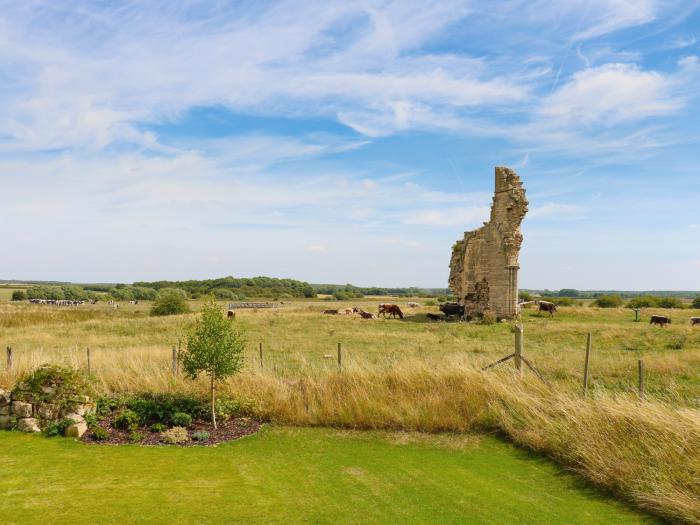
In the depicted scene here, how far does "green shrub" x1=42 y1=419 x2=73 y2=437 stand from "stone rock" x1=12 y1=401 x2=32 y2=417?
53 centimetres

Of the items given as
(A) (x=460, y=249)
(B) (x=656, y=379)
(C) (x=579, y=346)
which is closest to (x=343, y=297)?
(A) (x=460, y=249)

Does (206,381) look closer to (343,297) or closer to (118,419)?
(118,419)

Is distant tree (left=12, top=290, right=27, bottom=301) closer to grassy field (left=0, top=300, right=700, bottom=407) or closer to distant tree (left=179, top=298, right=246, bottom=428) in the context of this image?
grassy field (left=0, top=300, right=700, bottom=407)

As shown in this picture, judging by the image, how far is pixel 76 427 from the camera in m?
9.95

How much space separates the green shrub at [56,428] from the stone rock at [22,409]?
20.7 inches

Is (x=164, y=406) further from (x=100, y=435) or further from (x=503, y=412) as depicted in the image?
(x=503, y=412)

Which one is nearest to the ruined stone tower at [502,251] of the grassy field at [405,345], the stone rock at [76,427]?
the grassy field at [405,345]

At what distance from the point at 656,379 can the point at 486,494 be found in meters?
9.36

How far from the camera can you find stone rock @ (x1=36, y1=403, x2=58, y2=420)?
10.3m

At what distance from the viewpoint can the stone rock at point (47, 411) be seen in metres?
10.3

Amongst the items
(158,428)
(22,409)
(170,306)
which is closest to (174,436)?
(158,428)

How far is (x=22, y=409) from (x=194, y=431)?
356 cm

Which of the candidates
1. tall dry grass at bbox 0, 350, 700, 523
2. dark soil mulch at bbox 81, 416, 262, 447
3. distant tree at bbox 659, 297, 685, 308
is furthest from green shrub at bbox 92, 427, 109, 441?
distant tree at bbox 659, 297, 685, 308

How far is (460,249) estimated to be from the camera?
41969mm
